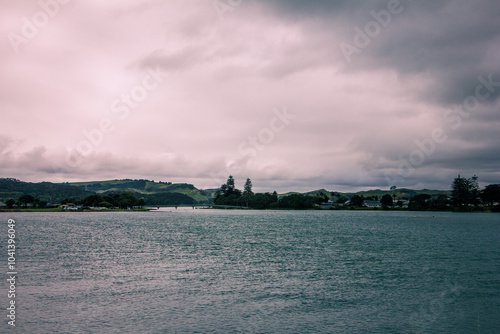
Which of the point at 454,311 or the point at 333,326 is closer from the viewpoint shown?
the point at 333,326

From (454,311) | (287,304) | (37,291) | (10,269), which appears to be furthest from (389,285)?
(10,269)

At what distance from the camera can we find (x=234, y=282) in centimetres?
4175

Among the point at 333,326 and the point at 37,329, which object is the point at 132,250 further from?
the point at 333,326

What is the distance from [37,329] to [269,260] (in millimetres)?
37222

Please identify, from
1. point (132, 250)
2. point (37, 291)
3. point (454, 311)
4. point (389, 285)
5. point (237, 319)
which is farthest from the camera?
point (132, 250)

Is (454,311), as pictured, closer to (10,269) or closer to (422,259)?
(422,259)

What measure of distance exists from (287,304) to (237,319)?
6255mm

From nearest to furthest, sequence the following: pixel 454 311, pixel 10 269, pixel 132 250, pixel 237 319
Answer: pixel 237 319 → pixel 454 311 → pixel 10 269 → pixel 132 250

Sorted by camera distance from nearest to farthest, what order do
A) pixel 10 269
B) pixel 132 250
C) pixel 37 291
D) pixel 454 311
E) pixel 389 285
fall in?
pixel 454 311, pixel 37 291, pixel 389 285, pixel 10 269, pixel 132 250

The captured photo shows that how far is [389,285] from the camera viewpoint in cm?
4116

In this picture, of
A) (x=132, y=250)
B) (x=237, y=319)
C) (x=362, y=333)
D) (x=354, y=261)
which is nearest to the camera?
(x=362, y=333)

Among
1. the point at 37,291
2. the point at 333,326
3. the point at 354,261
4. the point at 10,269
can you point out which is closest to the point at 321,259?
the point at 354,261

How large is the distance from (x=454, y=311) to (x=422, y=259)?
103 ft

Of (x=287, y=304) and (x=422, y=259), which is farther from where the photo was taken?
(x=422, y=259)
